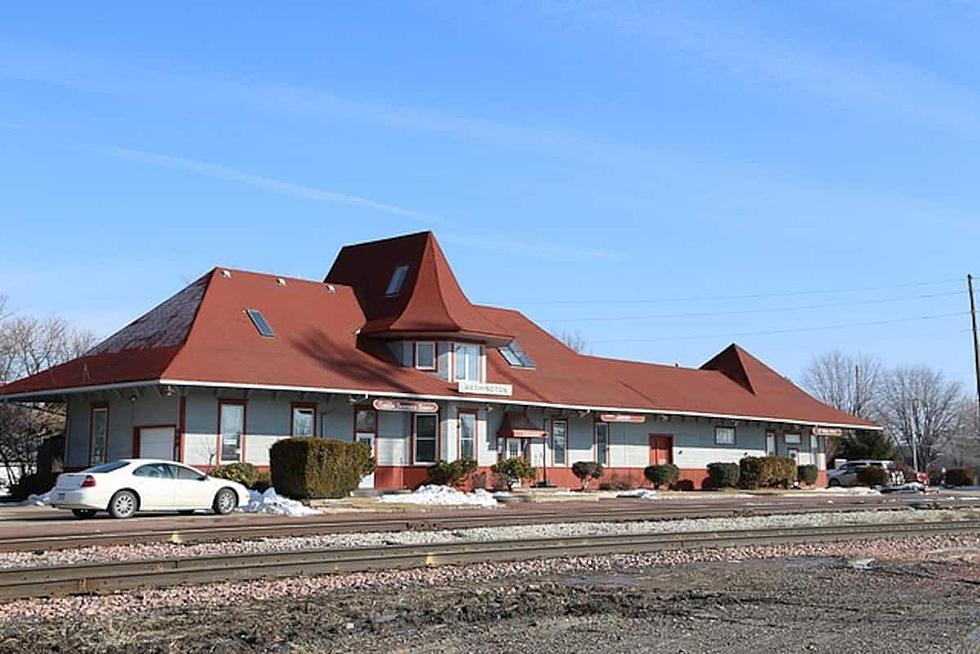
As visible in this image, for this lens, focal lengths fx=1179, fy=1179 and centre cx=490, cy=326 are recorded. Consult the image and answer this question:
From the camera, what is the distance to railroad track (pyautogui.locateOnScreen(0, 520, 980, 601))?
43.5ft

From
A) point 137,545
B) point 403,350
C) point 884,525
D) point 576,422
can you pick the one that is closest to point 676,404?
point 576,422

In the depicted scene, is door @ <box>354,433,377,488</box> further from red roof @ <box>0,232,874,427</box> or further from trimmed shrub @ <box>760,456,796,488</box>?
trimmed shrub @ <box>760,456,796,488</box>

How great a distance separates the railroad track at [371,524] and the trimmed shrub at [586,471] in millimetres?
10685

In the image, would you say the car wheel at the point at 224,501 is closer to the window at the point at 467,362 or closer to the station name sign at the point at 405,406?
the station name sign at the point at 405,406

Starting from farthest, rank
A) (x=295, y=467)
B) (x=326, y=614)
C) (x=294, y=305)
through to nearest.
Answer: (x=294, y=305)
(x=295, y=467)
(x=326, y=614)

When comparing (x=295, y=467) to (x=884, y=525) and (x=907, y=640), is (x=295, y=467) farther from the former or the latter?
(x=907, y=640)

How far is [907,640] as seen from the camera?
1024cm

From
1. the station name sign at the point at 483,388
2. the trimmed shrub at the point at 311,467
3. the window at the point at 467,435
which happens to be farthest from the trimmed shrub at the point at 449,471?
the trimmed shrub at the point at 311,467

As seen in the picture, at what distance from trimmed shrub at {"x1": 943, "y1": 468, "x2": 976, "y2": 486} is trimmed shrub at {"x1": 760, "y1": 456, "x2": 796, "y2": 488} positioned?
22429 mm

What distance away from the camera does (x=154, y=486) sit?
91.6 feet

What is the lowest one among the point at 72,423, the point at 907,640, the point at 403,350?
the point at 907,640

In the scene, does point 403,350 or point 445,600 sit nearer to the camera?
point 445,600

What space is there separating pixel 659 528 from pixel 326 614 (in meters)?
14.6

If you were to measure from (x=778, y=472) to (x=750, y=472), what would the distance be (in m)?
1.82
